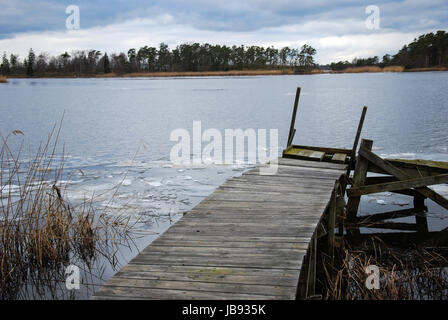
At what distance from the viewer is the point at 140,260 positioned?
13.5 ft

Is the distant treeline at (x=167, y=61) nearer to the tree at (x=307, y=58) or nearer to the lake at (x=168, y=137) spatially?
the tree at (x=307, y=58)

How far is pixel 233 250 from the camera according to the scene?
429 cm

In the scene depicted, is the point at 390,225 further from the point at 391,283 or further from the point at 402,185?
the point at 391,283

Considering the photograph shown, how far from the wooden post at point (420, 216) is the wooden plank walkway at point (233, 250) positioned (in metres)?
2.79

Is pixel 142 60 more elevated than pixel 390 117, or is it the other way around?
pixel 142 60

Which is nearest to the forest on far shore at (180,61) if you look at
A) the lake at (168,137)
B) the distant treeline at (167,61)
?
the distant treeline at (167,61)

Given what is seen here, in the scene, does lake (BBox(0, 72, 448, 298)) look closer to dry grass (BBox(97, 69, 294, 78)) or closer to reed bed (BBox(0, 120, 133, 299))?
reed bed (BBox(0, 120, 133, 299))

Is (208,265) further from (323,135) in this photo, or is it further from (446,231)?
(323,135)

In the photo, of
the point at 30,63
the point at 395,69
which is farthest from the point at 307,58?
the point at 30,63

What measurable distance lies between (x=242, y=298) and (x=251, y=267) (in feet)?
1.74

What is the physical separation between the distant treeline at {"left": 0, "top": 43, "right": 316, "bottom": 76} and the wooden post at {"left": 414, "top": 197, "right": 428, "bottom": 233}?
10307 cm

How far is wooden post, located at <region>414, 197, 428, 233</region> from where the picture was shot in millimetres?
8317

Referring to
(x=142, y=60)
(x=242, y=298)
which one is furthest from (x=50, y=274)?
(x=142, y=60)

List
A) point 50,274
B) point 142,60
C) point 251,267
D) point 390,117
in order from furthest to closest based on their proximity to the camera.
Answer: point 142,60 → point 390,117 → point 50,274 → point 251,267
